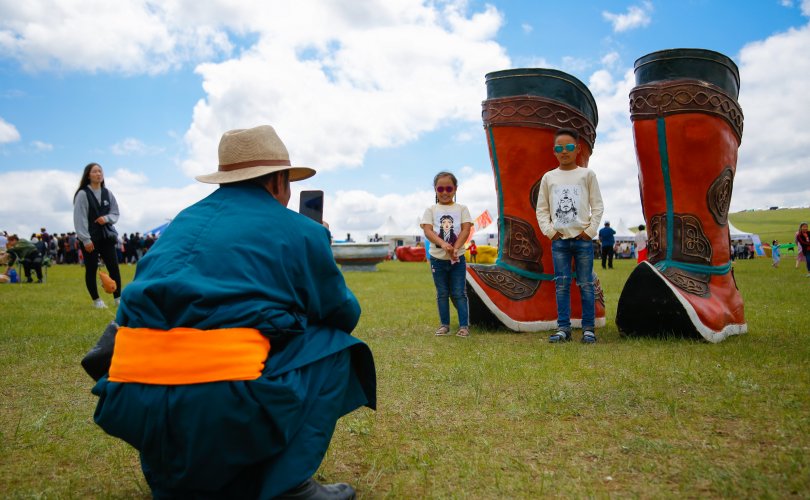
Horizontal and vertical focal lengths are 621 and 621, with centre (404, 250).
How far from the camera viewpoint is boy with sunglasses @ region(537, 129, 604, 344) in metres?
4.78

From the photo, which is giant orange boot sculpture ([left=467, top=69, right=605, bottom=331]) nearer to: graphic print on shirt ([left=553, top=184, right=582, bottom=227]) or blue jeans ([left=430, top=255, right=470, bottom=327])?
blue jeans ([left=430, top=255, right=470, bottom=327])

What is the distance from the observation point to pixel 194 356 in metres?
1.68

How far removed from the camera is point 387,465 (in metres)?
2.31

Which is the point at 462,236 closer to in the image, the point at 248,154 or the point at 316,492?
the point at 248,154

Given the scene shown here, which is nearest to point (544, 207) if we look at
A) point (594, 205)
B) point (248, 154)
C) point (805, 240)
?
point (594, 205)

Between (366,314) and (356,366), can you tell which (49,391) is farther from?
(366,314)

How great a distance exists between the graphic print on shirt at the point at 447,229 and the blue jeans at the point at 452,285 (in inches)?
7.3

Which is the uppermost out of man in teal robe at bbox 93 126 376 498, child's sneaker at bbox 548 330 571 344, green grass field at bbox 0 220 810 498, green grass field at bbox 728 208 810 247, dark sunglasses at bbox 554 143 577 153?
green grass field at bbox 728 208 810 247

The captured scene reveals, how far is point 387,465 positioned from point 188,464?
843mm

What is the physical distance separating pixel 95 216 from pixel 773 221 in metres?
84.3

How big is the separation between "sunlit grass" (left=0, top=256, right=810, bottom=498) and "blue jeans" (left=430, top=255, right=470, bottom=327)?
0.72 meters

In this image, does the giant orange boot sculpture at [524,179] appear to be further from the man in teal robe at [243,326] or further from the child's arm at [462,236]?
the man in teal robe at [243,326]

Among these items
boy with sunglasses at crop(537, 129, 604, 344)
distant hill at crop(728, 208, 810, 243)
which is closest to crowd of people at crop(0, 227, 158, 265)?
boy with sunglasses at crop(537, 129, 604, 344)

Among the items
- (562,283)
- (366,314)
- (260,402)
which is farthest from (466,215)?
(260,402)
